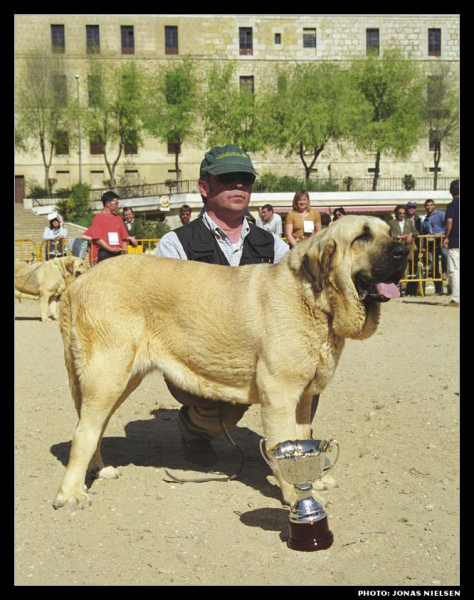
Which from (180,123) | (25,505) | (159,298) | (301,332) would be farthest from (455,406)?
(180,123)

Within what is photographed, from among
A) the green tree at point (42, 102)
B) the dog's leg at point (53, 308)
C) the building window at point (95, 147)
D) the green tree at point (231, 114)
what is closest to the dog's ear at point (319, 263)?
the dog's leg at point (53, 308)

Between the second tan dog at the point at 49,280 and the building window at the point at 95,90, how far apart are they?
156 feet

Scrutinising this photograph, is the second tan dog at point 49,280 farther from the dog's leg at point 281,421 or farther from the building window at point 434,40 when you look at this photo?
the building window at point 434,40

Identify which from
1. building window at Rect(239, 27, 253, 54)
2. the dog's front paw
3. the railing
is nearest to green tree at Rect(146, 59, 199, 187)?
the railing

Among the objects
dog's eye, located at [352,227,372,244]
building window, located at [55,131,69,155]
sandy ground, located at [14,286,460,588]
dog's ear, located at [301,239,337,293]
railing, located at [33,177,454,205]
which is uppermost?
building window, located at [55,131,69,155]

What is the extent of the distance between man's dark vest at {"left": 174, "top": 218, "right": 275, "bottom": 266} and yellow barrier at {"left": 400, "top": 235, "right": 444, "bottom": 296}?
12299mm

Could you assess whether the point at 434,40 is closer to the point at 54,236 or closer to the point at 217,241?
the point at 54,236

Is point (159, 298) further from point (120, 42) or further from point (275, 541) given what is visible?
point (120, 42)

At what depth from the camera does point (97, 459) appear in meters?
5.35

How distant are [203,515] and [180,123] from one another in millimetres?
56697

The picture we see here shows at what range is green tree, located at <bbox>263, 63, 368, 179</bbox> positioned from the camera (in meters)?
55.5

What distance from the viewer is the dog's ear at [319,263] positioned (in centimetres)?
446

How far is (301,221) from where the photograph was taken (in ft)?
45.9

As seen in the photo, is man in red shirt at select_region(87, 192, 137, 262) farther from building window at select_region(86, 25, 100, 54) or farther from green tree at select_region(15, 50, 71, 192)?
building window at select_region(86, 25, 100, 54)
